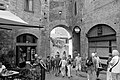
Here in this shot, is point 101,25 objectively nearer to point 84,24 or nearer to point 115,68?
point 84,24

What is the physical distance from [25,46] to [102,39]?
5648 millimetres

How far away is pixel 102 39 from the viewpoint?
37.1 feet

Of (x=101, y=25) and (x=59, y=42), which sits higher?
(x=101, y=25)

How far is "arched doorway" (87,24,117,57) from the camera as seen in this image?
10.3m

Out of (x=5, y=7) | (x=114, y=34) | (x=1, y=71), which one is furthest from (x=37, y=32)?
(x=1, y=71)

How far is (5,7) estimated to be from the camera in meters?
8.12

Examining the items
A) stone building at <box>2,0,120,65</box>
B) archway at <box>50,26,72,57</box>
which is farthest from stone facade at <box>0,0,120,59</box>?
archway at <box>50,26,72,57</box>

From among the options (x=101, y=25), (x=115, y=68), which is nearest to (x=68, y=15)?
(x=101, y=25)

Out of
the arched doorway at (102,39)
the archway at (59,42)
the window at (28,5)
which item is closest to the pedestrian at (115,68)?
the arched doorway at (102,39)

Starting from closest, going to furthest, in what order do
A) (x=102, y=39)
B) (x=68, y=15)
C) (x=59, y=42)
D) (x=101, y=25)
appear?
(x=102, y=39) → (x=101, y=25) → (x=68, y=15) → (x=59, y=42)

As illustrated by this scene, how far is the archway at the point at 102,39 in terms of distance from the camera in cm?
1029

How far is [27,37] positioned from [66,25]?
701 centimetres

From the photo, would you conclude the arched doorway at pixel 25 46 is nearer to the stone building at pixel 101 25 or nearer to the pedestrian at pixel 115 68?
the stone building at pixel 101 25

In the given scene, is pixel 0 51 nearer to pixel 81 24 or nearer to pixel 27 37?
pixel 27 37
